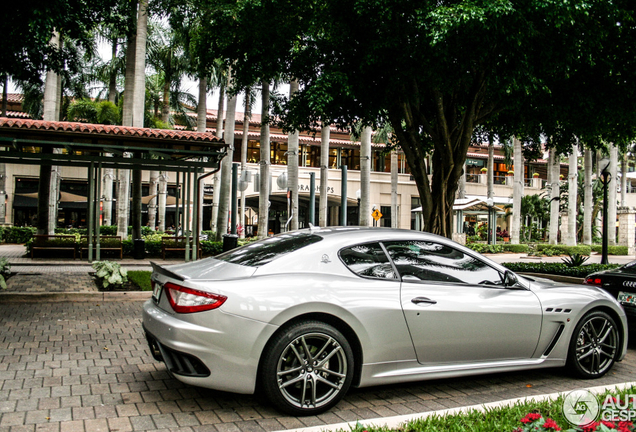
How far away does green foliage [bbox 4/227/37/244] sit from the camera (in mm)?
→ 27984

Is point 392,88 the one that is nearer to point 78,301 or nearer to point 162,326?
point 78,301

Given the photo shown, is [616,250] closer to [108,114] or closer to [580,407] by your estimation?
[108,114]

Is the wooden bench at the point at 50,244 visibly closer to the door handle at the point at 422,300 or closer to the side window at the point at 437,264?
the side window at the point at 437,264

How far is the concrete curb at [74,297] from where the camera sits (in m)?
8.73

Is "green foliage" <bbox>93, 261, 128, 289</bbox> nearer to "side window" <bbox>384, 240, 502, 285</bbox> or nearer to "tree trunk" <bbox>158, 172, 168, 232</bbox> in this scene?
"side window" <bbox>384, 240, 502, 285</bbox>

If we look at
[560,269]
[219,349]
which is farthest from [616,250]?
[219,349]

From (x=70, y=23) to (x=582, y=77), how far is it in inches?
438

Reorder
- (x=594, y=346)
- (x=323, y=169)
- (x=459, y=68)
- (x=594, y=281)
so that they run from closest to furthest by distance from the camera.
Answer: (x=594, y=346)
(x=594, y=281)
(x=459, y=68)
(x=323, y=169)

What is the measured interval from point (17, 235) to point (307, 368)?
29222 mm

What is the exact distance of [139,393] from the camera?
449 cm

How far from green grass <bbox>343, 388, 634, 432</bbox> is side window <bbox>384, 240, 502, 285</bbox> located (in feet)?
3.87

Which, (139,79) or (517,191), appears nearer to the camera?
(139,79)

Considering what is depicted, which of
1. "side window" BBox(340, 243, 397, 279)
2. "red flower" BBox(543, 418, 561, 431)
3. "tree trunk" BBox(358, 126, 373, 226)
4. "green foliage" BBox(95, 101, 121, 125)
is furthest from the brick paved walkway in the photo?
"green foliage" BBox(95, 101, 121, 125)

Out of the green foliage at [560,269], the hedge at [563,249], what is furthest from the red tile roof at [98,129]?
the hedge at [563,249]
